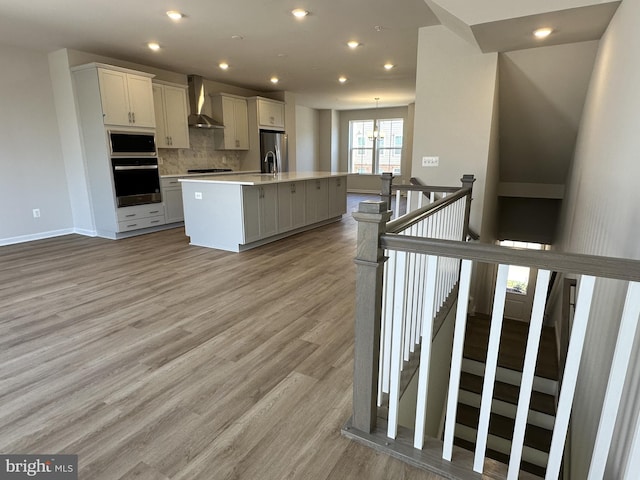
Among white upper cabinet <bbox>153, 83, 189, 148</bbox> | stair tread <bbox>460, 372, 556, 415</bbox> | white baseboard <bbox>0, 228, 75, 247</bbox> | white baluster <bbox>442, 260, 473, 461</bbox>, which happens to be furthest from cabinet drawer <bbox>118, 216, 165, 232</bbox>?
white baluster <bbox>442, 260, 473, 461</bbox>

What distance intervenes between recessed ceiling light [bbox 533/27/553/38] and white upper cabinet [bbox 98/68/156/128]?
5.21 m

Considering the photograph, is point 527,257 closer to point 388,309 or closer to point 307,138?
point 388,309

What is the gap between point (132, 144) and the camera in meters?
5.52

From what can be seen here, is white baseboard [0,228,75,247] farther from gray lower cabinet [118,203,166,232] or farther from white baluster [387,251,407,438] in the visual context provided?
white baluster [387,251,407,438]

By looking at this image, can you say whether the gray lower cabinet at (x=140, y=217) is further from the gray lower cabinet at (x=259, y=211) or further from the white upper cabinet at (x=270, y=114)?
the white upper cabinet at (x=270, y=114)

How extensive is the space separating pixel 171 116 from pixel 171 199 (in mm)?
1454

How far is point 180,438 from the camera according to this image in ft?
5.42

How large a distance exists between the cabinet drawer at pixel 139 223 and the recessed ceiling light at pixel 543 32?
558cm

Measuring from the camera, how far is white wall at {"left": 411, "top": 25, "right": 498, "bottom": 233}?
153 inches

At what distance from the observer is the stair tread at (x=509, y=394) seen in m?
3.24

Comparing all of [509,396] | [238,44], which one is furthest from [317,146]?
[509,396]

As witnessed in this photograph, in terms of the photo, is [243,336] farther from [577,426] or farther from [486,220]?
[486,220]

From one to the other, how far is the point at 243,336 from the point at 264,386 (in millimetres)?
620

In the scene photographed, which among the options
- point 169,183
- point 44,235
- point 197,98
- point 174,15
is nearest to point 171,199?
point 169,183
